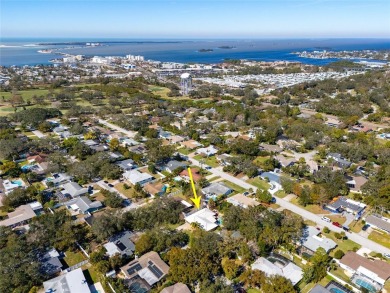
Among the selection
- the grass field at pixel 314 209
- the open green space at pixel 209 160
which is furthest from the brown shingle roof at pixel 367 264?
the open green space at pixel 209 160

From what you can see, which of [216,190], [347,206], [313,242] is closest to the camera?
[313,242]

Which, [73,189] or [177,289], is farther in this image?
[73,189]

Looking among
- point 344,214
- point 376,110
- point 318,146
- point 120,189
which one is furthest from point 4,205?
point 376,110

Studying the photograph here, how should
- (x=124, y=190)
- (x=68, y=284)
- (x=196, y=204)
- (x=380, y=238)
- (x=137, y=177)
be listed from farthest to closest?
(x=137, y=177), (x=124, y=190), (x=196, y=204), (x=380, y=238), (x=68, y=284)

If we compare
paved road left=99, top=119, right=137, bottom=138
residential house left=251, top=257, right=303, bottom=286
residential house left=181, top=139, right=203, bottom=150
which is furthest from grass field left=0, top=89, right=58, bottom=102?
residential house left=251, top=257, right=303, bottom=286

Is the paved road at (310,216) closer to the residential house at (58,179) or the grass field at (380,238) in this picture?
the grass field at (380,238)

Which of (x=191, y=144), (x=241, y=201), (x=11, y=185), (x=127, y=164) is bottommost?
(x=11, y=185)

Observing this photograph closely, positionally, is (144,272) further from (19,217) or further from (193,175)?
(193,175)

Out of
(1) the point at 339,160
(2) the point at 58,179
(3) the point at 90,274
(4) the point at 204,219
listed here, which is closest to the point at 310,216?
(4) the point at 204,219
